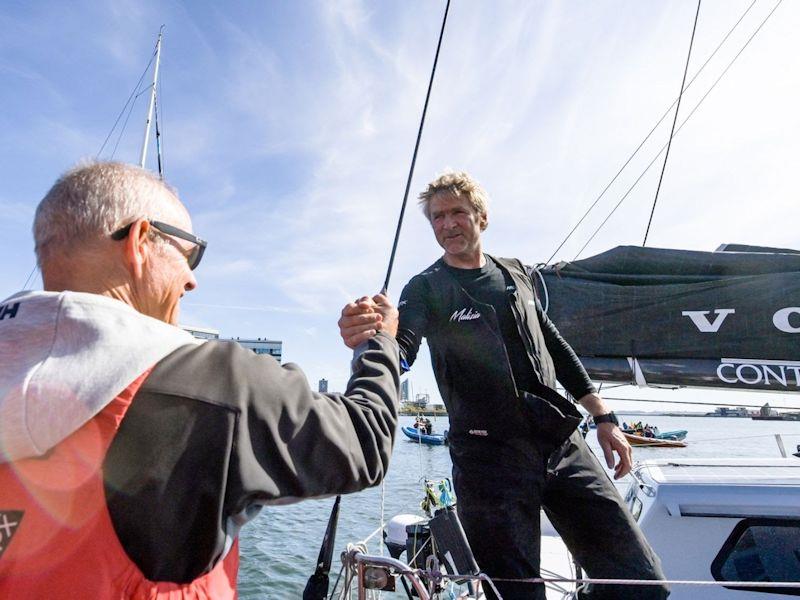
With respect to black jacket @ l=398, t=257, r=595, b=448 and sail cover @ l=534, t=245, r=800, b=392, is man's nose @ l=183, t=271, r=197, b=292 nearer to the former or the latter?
black jacket @ l=398, t=257, r=595, b=448

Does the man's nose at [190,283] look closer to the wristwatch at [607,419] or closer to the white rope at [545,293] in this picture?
the wristwatch at [607,419]

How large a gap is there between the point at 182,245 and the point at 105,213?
182 millimetres

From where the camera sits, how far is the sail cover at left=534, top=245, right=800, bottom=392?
3061 mm

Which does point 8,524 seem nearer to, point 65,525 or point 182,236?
point 65,525

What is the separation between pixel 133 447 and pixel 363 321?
721 millimetres

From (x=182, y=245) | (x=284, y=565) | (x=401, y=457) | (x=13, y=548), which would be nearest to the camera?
(x=13, y=548)

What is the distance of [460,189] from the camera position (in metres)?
2.64

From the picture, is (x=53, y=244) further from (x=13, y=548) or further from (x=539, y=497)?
(x=539, y=497)

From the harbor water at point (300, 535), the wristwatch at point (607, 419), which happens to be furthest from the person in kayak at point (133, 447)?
the harbor water at point (300, 535)

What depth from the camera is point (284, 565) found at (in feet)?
34.8

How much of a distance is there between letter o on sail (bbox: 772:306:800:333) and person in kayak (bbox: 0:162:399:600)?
3.20m

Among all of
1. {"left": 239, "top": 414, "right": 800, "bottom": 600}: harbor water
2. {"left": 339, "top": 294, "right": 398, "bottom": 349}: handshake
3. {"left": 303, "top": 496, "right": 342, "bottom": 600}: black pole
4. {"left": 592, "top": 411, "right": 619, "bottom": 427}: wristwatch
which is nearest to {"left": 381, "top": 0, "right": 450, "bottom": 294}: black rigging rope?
{"left": 339, "top": 294, "right": 398, "bottom": 349}: handshake

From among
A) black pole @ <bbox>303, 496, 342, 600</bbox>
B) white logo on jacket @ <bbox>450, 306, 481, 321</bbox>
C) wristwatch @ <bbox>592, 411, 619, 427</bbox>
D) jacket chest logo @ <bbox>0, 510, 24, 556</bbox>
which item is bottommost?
black pole @ <bbox>303, 496, 342, 600</bbox>

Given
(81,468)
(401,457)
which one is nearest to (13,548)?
(81,468)
